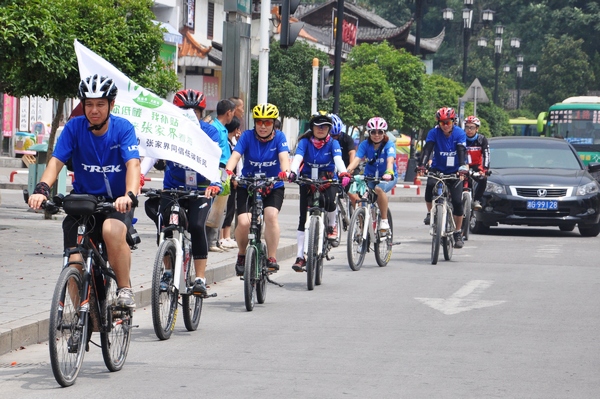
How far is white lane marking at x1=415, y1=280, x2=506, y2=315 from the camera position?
10945mm

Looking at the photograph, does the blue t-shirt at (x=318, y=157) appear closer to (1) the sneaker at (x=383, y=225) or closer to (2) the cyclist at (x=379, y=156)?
(2) the cyclist at (x=379, y=156)

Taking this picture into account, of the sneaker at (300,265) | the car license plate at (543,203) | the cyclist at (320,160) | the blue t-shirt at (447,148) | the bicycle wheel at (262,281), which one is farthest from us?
the car license plate at (543,203)

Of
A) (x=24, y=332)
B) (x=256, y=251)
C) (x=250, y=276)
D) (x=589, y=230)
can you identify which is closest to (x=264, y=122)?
(x=256, y=251)

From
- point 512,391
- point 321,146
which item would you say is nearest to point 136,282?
point 321,146

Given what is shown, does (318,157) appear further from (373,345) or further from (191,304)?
(373,345)

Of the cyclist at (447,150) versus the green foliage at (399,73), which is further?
the green foliage at (399,73)

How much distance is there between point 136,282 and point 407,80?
38.7 meters

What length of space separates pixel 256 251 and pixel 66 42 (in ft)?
21.4

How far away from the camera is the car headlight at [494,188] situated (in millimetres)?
20094

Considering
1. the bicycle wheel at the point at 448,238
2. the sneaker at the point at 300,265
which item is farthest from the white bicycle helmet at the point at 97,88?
the bicycle wheel at the point at 448,238

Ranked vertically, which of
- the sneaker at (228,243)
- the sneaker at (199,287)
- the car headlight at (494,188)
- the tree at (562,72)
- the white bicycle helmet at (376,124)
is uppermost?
the tree at (562,72)

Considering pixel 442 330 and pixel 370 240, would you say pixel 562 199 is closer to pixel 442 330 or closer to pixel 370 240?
pixel 370 240

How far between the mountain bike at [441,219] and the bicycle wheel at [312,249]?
3.04m

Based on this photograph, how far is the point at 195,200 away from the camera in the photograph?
9.49 meters
